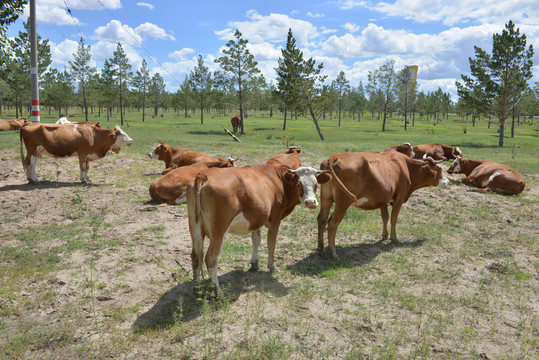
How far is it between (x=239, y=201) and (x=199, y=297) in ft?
4.88

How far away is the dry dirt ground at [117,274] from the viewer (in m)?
4.28

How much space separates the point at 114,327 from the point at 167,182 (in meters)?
5.97

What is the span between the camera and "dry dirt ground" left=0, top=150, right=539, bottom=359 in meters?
4.28

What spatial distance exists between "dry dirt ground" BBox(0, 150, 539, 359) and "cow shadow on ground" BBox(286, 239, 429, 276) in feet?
0.25

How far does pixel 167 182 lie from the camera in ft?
33.0

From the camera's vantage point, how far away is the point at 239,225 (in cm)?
540

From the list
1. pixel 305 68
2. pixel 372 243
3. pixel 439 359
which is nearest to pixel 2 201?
pixel 372 243

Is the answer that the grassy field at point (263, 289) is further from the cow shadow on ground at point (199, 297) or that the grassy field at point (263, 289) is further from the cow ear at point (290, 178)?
the cow ear at point (290, 178)

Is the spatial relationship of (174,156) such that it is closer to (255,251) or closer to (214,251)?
(255,251)

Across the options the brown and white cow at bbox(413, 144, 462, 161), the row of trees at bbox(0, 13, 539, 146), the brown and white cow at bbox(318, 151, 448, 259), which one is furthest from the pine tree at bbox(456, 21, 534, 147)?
the brown and white cow at bbox(318, 151, 448, 259)

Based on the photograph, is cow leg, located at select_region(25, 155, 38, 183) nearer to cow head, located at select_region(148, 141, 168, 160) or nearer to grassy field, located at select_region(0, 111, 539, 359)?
grassy field, located at select_region(0, 111, 539, 359)

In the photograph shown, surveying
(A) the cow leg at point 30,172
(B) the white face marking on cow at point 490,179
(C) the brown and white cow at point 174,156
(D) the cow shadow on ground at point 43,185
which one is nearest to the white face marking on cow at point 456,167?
(B) the white face marking on cow at point 490,179

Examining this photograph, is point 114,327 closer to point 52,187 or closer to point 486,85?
point 52,187

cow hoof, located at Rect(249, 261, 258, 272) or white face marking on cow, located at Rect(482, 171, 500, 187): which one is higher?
white face marking on cow, located at Rect(482, 171, 500, 187)
